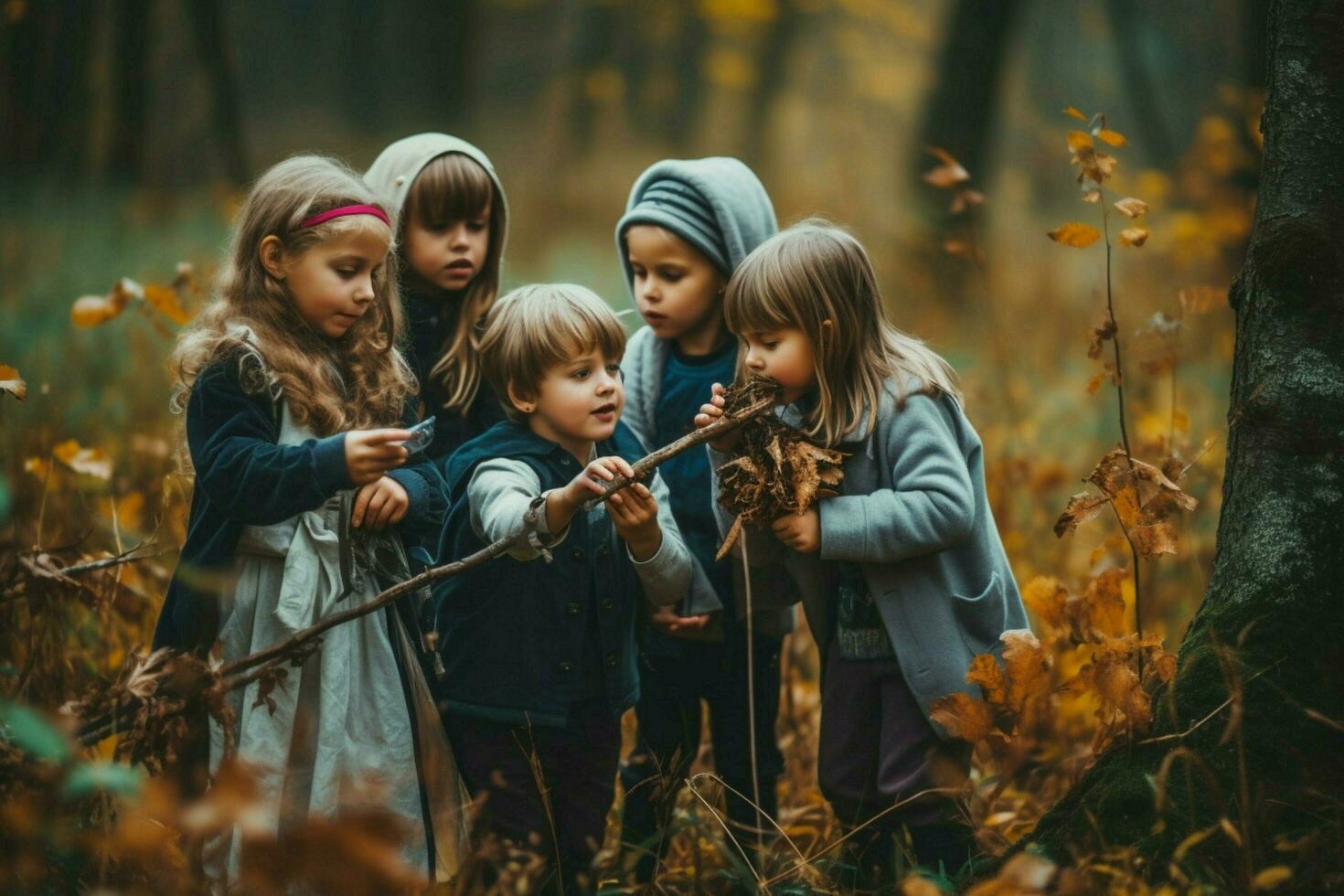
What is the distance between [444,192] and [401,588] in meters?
1.18

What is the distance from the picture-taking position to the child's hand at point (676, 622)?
2.84 m

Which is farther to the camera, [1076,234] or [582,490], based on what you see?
[1076,234]

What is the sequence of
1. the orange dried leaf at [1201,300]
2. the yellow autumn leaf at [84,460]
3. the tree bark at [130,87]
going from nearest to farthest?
the orange dried leaf at [1201,300]
the yellow autumn leaf at [84,460]
the tree bark at [130,87]

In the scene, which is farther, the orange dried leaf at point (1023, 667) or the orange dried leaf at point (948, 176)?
the orange dried leaf at point (948, 176)

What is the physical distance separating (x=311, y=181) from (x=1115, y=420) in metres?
5.15

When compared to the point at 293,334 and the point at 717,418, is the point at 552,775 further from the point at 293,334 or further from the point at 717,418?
the point at 293,334

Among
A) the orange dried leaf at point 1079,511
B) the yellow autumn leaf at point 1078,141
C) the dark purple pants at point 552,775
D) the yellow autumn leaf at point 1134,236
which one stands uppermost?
the yellow autumn leaf at point 1078,141

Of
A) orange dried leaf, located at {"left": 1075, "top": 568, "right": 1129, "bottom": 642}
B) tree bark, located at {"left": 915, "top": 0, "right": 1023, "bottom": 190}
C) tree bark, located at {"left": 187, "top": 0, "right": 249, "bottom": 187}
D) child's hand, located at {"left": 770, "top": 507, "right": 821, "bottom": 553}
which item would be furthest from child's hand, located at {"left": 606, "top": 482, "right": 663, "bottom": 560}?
tree bark, located at {"left": 187, "top": 0, "right": 249, "bottom": 187}

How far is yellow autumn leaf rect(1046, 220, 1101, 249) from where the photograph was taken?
102 inches

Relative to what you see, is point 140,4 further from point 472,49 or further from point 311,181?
point 311,181

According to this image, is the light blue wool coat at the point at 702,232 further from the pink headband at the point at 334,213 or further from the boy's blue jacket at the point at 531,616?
the pink headband at the point at 334,213

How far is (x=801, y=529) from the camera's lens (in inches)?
97.9

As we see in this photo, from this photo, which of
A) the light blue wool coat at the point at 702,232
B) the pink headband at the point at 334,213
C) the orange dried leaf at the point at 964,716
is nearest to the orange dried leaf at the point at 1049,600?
the orange dried leaf at the point at 964,716

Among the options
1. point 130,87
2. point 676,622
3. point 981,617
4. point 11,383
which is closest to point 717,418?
point 676,622
